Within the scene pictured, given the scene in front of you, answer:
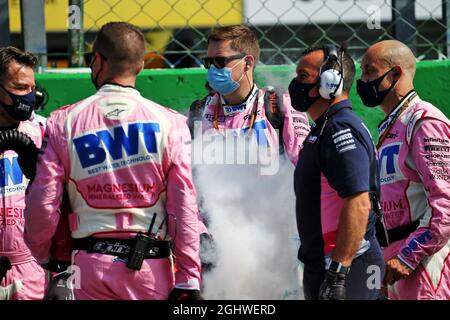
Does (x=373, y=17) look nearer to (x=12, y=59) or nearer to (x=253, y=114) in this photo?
(x=253, y=114)

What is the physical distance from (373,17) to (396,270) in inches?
91.2

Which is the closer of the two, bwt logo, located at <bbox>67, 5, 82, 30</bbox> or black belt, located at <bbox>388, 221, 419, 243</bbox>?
black belt, located at <bbox>388, 221, 419, 243</bbox>

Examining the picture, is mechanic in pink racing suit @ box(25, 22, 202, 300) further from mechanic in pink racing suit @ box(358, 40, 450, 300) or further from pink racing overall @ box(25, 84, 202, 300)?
mechanic in pink racing suit @ box(358, 40, 450, 300)

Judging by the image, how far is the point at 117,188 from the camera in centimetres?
422

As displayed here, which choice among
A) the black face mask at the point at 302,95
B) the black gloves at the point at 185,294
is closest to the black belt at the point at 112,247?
the black gloves at the point at 185,294

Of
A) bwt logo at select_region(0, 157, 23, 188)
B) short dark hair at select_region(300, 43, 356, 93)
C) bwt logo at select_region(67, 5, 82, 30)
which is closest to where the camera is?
short dark hair at select_region(300, 43, 356, 93)

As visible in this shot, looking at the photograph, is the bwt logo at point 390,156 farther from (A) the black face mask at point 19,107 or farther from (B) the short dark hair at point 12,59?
(B) the short dark hair at point 12,59

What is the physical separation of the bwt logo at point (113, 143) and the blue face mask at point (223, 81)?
1.63m

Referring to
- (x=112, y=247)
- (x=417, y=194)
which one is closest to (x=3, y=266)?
(x=112, y=247)

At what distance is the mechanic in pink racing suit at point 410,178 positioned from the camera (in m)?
5.11

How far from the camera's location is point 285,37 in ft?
32.6

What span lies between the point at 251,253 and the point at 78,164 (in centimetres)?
178

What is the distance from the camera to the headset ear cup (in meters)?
4.52

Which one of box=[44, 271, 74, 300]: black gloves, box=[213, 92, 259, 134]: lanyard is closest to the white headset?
box=[213, 92, 259, 134]: lanyard
